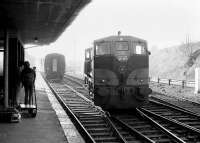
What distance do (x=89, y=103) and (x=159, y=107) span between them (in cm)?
368

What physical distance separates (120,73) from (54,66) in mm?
24260

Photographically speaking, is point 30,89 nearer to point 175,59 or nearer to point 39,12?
point 39,12

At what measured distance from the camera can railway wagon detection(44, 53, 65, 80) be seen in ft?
119

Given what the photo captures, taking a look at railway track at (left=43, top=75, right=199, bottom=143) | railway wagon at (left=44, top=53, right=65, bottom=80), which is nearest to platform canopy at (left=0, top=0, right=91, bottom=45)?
railway track at (left=43, top=75, right=199, bottom=143)

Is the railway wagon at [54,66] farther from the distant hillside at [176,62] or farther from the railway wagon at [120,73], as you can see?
the railway wagon at [120,73]

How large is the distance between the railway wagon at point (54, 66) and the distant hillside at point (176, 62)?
16395 millimetres

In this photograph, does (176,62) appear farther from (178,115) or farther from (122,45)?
(122,45)

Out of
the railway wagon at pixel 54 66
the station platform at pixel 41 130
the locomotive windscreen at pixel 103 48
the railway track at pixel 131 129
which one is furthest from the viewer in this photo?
the railway wagon at pixel 54 66

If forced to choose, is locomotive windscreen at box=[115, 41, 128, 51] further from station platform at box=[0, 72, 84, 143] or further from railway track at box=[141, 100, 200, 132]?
station platform at box=[0, 72, 84, 143]

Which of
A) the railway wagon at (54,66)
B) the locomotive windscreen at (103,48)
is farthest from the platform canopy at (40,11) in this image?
the railway wagon at (54,66)

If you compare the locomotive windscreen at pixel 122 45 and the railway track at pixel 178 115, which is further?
the locomotive windscreen at pixel 122 45

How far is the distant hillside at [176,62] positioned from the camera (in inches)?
1769

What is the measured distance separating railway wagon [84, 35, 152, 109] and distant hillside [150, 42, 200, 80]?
96.3ft

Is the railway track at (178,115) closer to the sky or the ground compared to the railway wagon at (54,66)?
closer to the ground
